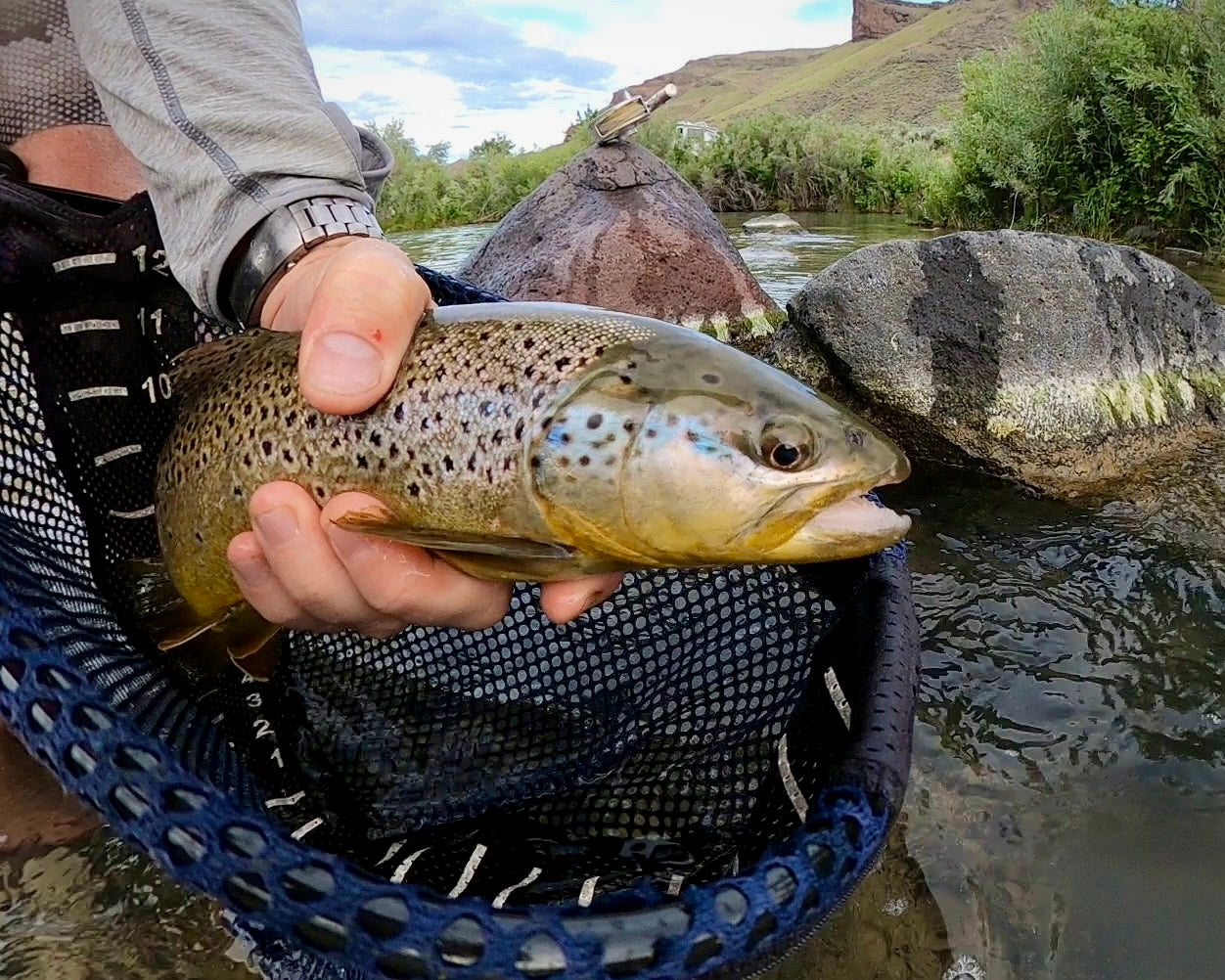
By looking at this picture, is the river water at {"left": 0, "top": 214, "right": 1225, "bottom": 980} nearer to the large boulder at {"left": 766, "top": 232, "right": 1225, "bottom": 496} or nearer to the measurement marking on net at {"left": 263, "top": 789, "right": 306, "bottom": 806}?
the measurement marking on net at {"left": 263, "top": 789, "right": 306, "bottom": 806}

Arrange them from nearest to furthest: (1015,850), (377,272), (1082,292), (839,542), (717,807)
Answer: (839,542) < (377,272) < (717,807) < (1015,850) < (1082,292)

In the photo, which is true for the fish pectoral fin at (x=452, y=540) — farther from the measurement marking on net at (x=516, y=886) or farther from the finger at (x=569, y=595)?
the measurement marking on net at (x=516, y=886)

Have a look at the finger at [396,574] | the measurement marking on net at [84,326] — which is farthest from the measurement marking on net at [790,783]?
the measurement marking on net at [84,326]

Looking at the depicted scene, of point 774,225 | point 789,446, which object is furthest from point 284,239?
point 774,225

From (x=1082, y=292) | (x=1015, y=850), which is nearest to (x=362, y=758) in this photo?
(x=1015, y=850)

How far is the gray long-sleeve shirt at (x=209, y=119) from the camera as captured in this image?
1.96 metres

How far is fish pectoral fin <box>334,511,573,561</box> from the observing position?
164 cm

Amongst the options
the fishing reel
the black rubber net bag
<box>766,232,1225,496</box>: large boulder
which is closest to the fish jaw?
the black rubber net bag

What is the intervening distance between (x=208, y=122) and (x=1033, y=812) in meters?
2.94

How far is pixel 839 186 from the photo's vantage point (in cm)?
2728

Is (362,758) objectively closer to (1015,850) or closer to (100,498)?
(100,498)

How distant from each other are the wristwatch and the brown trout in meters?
0.13

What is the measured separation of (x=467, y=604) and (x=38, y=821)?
4.93ft

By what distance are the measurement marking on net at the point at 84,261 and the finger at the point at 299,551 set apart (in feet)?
2.58
